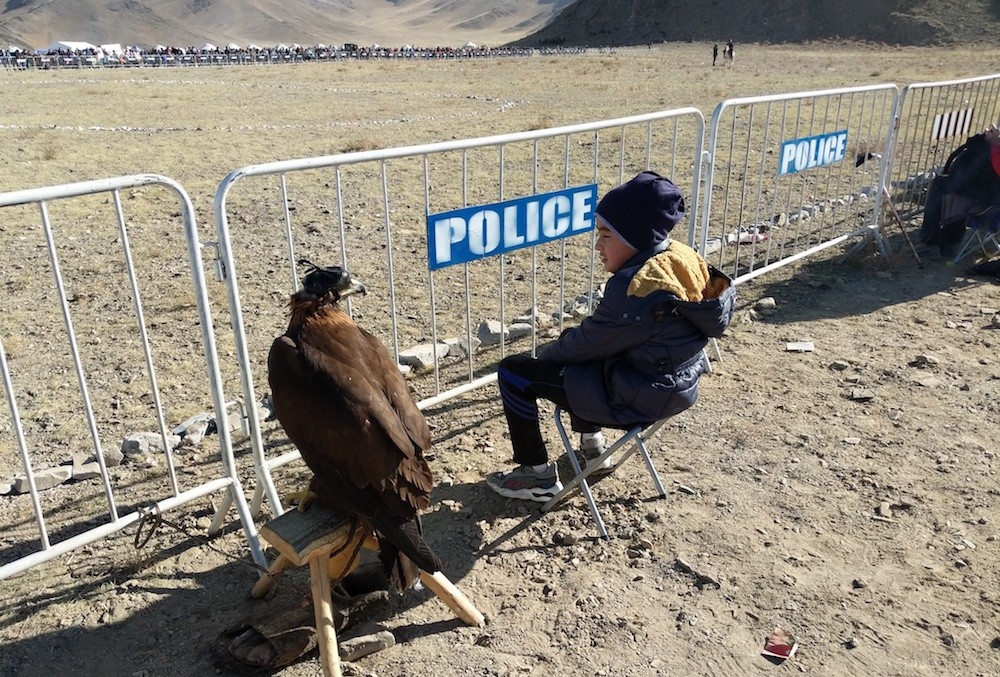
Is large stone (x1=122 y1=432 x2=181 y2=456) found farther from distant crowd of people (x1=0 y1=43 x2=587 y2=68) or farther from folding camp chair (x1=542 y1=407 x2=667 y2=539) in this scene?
distant crowd of people (x1=0 y1=43 x2=587 y2=68)

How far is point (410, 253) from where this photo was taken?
7988mm

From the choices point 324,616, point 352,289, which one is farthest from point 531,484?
point 352,289

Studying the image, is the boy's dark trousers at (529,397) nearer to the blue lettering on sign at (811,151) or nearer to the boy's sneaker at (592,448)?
the boy's sneaker at (592,448)

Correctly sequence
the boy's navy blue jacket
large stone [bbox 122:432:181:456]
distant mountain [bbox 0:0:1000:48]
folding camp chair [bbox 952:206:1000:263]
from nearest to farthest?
the boy's navy blue jacket, large stone [bbox 122:432:181:456], folding camp chair [bbox 952:206:1000:263], distant mountain [bbox 0:0:1000:48]

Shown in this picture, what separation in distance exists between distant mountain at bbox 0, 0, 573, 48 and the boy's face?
132 metres

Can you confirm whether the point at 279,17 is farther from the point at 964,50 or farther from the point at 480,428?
the point at 480,428

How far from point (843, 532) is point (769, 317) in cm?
304

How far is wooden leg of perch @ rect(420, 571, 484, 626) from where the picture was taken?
287 cm

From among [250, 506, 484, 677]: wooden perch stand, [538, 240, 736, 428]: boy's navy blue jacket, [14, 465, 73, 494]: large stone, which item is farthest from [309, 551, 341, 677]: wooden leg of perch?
[14, 465, 73, 494]: large stone

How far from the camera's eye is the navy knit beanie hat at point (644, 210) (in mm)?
3152

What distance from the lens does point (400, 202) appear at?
10.0m

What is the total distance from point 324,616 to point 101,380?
3.35m

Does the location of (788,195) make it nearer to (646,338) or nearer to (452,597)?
(646,338)

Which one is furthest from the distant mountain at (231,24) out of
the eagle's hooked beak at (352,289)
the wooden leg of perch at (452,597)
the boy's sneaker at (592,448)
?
the wooden leg of perch at (452,597)
